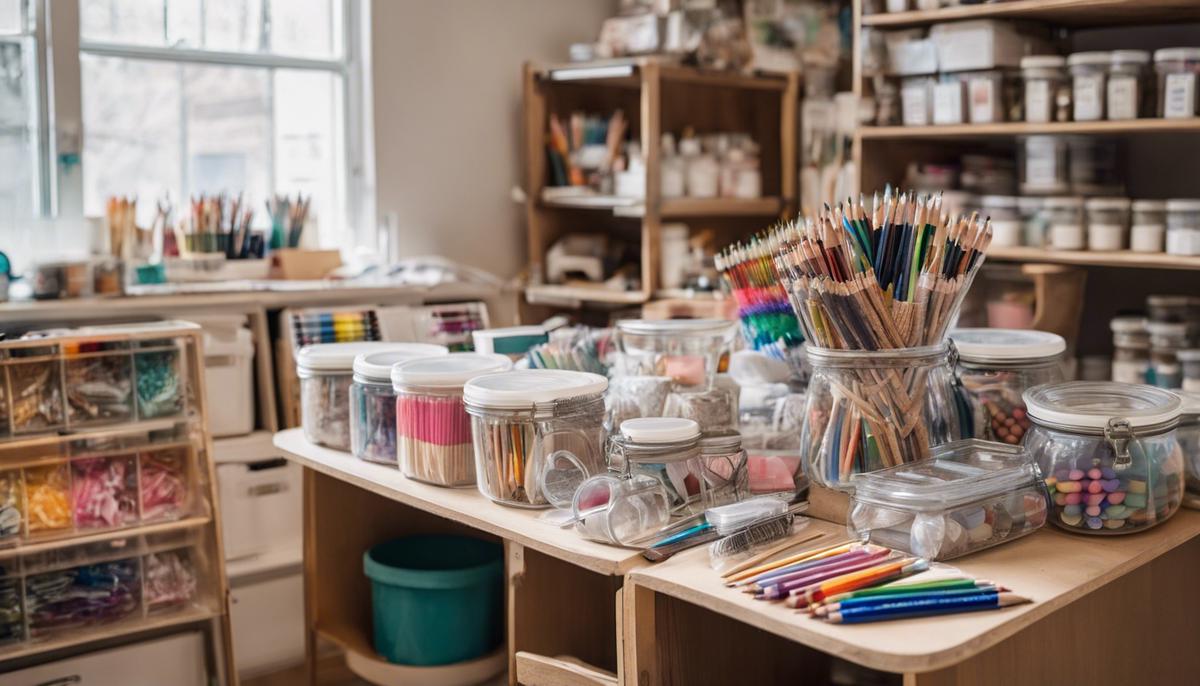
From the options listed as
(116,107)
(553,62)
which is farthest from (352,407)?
(553,62)

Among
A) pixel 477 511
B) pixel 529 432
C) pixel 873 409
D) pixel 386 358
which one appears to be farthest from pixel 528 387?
pixel 873 409

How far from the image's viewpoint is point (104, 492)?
2.76 m

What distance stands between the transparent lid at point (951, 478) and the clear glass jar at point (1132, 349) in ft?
4.33

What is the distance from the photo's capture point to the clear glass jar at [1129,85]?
2.79m

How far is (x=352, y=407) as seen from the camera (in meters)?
2.23

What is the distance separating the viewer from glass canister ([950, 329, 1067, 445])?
195cm

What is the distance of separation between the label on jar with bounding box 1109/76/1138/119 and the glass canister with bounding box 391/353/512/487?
174 centimetres

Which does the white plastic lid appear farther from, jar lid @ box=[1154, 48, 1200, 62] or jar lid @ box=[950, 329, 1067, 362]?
jar lid @ box=[1154, 48, 1200, 62]

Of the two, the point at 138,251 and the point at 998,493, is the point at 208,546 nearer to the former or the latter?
the point at 138,251

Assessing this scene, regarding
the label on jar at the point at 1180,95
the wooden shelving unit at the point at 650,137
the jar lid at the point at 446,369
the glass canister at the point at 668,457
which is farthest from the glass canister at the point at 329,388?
the label on jar at the point at 1180,95

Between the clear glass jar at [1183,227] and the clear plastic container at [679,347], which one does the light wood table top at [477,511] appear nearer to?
the clear plastic container at [679,347]

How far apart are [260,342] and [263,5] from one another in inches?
45.7

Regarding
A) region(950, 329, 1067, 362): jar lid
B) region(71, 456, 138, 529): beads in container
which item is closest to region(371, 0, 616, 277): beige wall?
region(71, 456, 138, 529): beads in container

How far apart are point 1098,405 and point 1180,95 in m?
1.27
